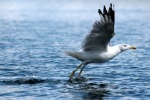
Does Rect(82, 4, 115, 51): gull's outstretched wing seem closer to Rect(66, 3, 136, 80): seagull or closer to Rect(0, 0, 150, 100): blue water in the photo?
Rect(66, 3, 136, 80): seagull

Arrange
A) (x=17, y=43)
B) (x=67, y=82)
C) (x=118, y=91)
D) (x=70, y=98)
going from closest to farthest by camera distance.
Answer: (x=70, y=98) → (x=118, y=91) → (x=67, y=82) → (x=17, y=43)

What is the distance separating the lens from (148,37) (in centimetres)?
3100

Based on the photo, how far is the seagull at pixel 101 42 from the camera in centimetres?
1408

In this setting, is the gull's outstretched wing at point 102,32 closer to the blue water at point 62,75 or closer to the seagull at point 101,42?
the seagull at point 101,42

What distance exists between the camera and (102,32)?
14.3 m

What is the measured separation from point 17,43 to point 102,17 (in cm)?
1325

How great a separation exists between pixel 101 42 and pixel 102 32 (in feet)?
2.02

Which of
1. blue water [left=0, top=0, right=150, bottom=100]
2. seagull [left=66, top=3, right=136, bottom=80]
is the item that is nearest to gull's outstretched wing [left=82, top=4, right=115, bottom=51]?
seagull [left=66, top=3, right=136, bottom=80]

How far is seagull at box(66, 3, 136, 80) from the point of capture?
14078 mm

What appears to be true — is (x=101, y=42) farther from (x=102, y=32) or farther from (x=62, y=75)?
(x=62, y=75)

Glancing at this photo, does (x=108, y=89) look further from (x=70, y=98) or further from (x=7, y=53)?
(x=7, y=53)

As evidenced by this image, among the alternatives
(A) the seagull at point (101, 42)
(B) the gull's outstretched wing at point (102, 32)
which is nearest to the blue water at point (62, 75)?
(A) the seagull at point (101, 42)

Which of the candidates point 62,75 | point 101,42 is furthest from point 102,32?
point 62,75

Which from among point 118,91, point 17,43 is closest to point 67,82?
point 118,91
